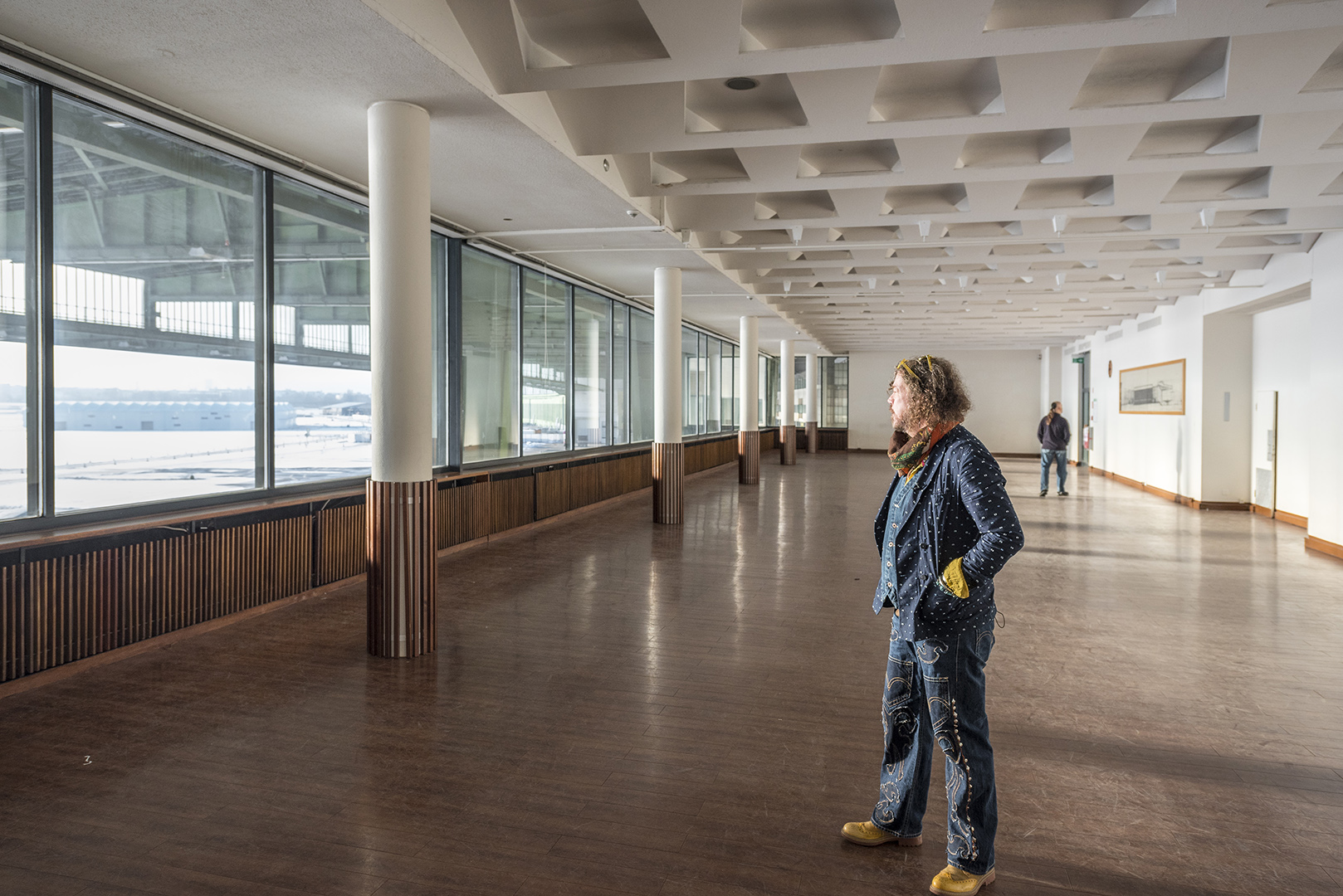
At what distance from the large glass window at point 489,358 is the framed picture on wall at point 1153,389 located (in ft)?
37.2

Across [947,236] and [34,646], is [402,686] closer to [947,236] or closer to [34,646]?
[34,646]

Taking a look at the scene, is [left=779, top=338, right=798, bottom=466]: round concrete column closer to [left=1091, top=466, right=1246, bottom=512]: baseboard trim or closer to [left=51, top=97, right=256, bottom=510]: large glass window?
[left=1091, top=466, right=1246, bottom=512]: baseboard trim

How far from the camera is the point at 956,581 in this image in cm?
237

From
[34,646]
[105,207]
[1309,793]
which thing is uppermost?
[105,207]

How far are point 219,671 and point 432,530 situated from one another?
4.69 ft

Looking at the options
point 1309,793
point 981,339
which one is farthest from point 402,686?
point 981,339

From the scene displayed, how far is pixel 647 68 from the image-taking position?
5.00m

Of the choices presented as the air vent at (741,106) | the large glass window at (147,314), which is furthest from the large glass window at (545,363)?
the air vent at (741,106)

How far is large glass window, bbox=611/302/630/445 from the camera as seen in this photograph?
14867mm

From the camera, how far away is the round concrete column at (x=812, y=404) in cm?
2702

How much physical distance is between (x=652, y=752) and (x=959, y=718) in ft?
5.17

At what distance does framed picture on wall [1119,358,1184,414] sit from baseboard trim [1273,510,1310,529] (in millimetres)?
2556

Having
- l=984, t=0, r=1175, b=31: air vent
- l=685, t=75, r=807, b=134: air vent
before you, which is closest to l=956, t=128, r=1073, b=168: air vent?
l=685, t=75, r=807, b=134: air vent

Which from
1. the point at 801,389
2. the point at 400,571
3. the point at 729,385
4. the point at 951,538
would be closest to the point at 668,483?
the point at 400,571
